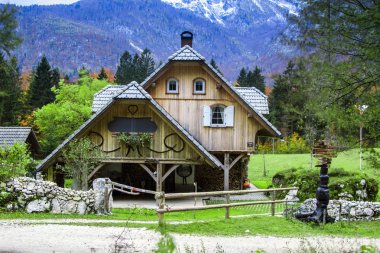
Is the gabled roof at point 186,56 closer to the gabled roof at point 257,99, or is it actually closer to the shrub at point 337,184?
the gabled roof at point 257,99

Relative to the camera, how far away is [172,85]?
25.2 metres

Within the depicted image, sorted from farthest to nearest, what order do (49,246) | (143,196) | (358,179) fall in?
(143,196), (358,179), (49,246)

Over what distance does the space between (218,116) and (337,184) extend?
8.11 m

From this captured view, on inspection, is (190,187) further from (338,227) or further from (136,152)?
(338,227)

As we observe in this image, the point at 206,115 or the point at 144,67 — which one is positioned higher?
the point at 144,67

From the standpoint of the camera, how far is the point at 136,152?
22.8 meters

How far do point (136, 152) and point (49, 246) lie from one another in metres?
13.6

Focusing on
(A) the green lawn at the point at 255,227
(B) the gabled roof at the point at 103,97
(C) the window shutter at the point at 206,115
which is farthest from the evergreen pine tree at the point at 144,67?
(A) the green lawn at the point at 255,227

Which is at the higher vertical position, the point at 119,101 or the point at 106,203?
the point at 119,101

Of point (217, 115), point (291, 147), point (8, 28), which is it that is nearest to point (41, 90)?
point (291, 147)

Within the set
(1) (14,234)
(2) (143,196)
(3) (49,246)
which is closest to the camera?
(3) (49,246)

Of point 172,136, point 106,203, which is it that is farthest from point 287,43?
point 172,136

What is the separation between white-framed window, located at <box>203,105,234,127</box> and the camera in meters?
24.9

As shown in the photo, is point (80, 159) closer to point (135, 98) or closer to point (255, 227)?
point (135, 98)
